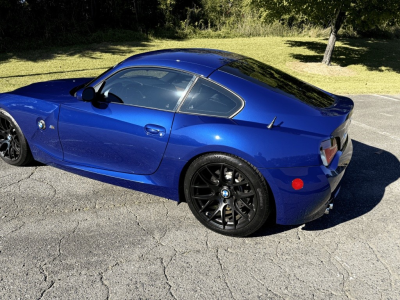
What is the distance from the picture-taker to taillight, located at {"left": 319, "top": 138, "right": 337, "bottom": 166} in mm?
3104

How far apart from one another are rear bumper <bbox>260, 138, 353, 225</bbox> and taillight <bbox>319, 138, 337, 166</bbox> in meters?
0.05

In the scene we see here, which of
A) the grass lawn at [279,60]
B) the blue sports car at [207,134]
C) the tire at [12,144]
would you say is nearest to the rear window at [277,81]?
the blue sports car at [207,134]

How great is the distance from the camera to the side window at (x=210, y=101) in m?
3.37

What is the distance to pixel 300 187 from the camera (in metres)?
3.04

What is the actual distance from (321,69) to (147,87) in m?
11.8

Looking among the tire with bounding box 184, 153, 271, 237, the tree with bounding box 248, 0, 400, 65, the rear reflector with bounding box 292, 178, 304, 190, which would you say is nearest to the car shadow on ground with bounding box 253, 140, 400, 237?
the tire with bounding box 184, 153, 271, 237

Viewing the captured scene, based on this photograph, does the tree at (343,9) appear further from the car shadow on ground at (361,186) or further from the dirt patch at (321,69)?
the car shadow on ground at (361,186)

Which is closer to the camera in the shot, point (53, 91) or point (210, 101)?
point (210, 101)

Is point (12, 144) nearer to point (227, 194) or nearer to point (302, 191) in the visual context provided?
point (227, 194)

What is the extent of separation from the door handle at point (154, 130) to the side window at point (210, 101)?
251 millimetres

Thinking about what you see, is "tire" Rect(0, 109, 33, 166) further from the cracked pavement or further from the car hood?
the car hood

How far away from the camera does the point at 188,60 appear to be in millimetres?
3789

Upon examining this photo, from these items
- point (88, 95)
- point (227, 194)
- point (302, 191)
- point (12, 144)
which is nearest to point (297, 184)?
point (302, 191)

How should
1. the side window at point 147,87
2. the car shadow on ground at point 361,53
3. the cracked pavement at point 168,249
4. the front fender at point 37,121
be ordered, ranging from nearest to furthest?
1. the cracked pavement at point 168,249
2. the side window at point 147,87
3. the front fender at point 37,121
4. the car shadow on ground at point 361,53
